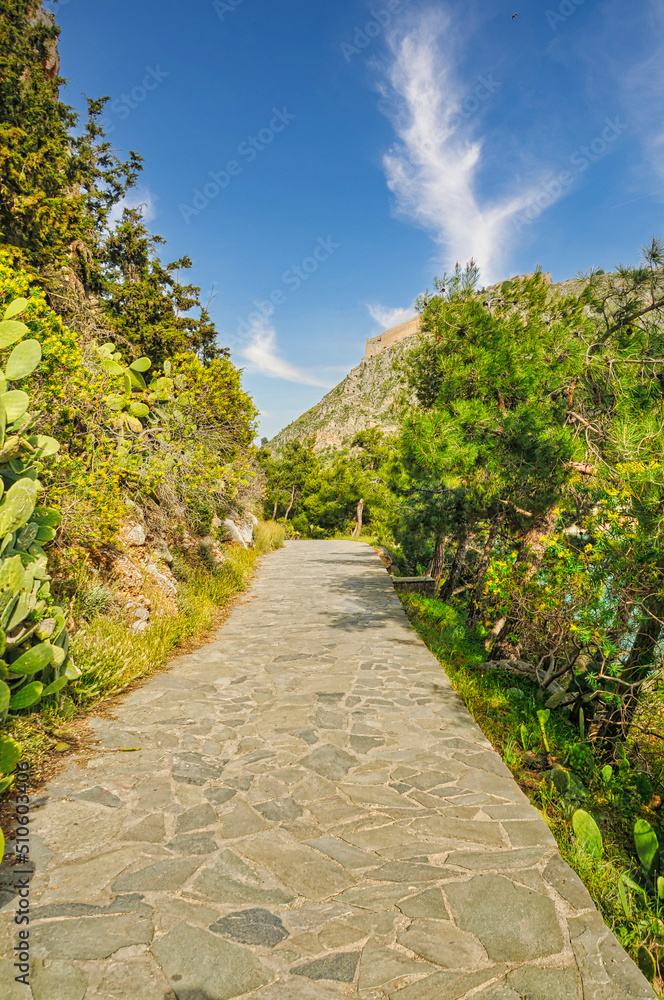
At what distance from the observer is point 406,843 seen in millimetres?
2916

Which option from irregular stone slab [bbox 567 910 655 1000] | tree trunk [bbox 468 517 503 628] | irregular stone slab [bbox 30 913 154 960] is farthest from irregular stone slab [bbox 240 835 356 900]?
tree trunk [bbox 468 517 503 628]

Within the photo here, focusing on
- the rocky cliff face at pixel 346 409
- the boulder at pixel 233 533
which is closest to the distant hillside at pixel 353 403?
the rocky cliff face at pixel 346 409

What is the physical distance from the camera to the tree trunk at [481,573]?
7.37 meters

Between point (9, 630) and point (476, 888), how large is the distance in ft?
10.3

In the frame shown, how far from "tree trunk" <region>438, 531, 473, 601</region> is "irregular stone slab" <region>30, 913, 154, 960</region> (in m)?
9.40

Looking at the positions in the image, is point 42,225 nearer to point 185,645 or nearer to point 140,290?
point 140,290

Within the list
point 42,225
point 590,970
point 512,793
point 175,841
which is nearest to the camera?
point 590,970

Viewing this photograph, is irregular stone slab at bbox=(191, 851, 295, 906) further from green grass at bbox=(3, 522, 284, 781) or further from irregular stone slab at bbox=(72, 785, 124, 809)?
green grass at bbox=(3, 522, 284, 781)

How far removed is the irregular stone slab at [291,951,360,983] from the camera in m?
2.03

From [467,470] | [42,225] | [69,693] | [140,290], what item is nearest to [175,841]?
[69,693]

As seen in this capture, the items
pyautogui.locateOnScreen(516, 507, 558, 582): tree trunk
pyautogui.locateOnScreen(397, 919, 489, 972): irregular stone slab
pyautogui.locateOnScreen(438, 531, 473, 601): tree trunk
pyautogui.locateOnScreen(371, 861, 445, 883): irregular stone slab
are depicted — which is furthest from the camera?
pyautogui.locateOnScreen(438, 531, 473, 601): tree trunk

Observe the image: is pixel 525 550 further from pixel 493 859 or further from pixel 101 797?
pixel 101 797

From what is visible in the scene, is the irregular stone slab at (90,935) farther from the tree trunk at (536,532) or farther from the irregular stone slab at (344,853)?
the tree trunk at (536,532)

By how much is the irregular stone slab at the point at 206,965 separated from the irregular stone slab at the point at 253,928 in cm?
5
